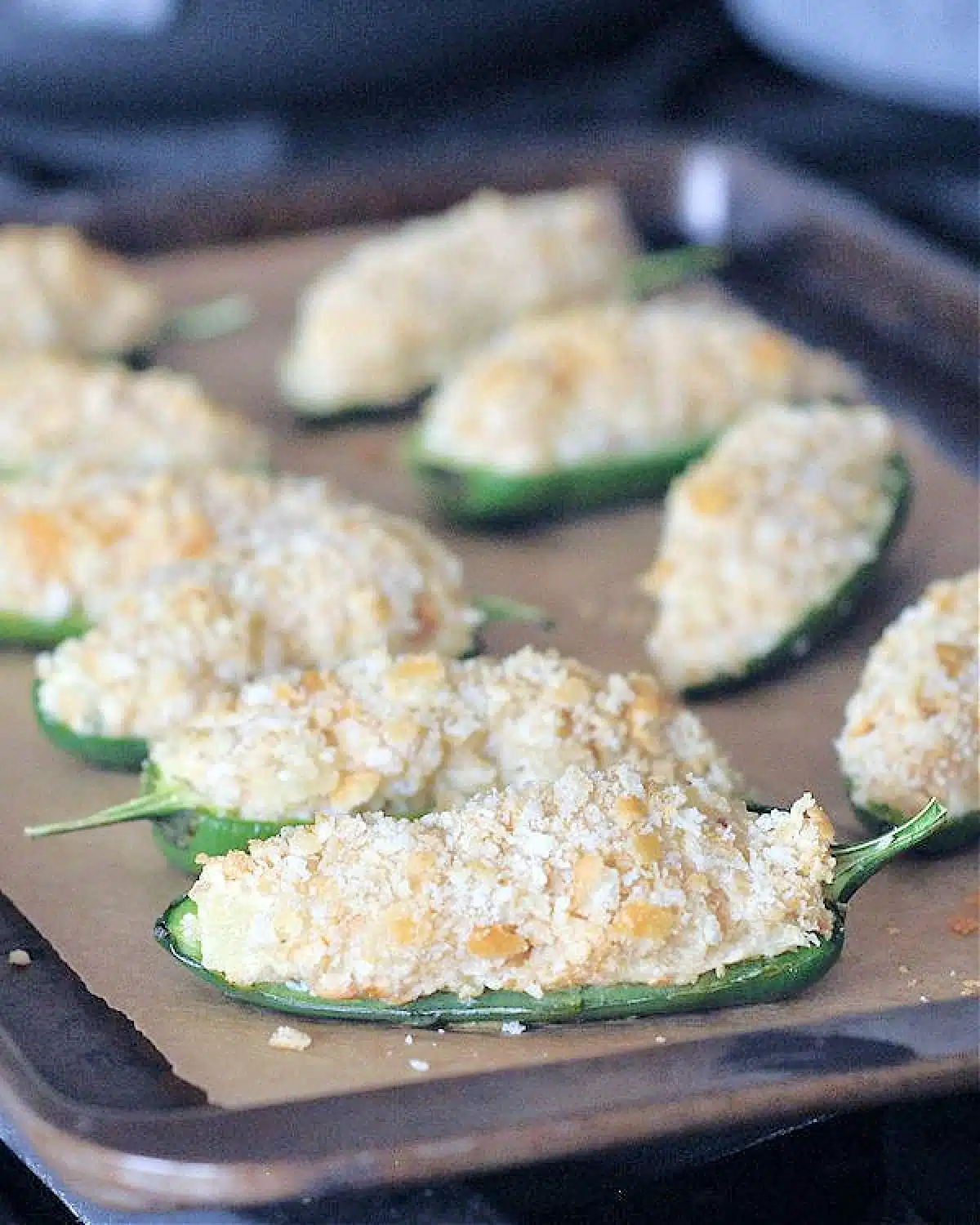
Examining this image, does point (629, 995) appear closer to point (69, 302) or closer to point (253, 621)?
point (253, 621)

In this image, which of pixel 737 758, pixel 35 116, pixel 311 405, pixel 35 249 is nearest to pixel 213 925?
pixel 737 758

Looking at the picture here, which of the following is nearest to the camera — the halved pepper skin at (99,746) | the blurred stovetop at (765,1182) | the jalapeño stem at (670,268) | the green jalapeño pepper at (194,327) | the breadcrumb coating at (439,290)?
the blurred stovetop at (765,1182)

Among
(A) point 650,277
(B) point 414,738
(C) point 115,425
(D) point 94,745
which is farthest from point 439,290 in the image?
(B) point 414,738

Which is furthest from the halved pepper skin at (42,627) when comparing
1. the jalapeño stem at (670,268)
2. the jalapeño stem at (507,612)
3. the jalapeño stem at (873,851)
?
the jalapeño stem at (670,268)

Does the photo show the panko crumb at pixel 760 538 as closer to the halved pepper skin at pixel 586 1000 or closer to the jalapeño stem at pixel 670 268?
the halved pepper skin at pixel 586 1000

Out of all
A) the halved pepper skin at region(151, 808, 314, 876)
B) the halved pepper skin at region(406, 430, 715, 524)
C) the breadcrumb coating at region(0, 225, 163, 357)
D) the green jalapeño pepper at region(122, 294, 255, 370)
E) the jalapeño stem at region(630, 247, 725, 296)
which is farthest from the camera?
the jalapeño stem at region(630, 247, 725, 296)

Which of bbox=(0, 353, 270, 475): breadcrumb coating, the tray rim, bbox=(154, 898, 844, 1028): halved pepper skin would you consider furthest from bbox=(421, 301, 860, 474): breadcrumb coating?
the tray rim

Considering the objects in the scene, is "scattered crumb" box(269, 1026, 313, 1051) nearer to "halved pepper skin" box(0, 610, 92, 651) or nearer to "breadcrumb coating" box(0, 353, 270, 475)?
"halved pepper skin" box(0, 610, 92, 651)
